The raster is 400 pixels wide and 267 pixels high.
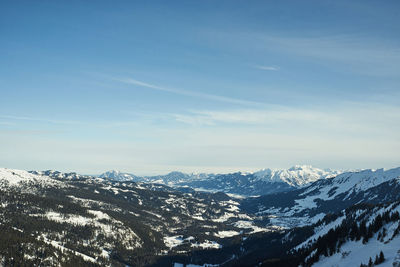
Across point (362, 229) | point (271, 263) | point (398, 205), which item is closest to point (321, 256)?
point (362, 229)

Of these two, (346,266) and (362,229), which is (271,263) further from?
(346,266)

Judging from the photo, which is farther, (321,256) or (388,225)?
(321,256)

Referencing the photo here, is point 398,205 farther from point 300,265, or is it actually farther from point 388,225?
point 300,265

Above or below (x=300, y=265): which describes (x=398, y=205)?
above

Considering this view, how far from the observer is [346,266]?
100125mm

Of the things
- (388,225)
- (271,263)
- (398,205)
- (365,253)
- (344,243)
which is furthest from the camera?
(271,263)

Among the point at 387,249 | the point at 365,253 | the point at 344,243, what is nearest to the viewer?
the point at 387,249

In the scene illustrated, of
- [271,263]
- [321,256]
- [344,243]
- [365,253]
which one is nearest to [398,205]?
[344,243]

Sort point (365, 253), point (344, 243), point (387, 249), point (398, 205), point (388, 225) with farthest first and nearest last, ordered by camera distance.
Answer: point (398, 205)
point (344, 243)
point (388, 225)
point (365, 253)
point (387, 249)

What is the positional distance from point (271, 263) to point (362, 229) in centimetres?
7912

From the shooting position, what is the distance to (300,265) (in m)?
143

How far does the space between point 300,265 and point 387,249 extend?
206 ft

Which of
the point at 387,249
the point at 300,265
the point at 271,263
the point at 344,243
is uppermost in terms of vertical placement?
the point at 387,249

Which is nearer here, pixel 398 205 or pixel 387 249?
pixel 387 249
